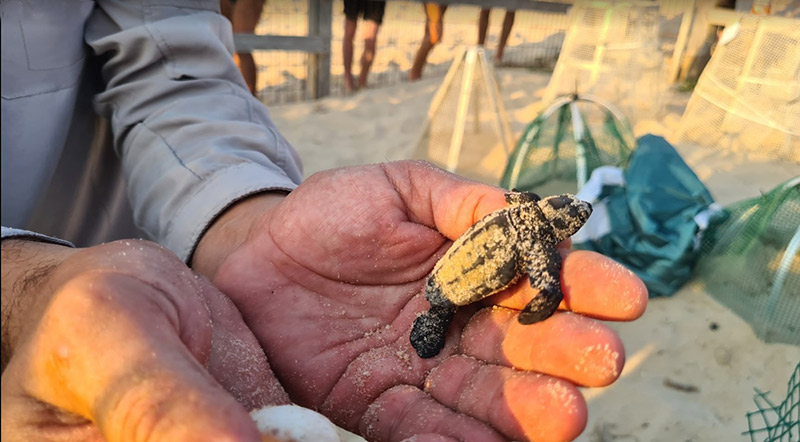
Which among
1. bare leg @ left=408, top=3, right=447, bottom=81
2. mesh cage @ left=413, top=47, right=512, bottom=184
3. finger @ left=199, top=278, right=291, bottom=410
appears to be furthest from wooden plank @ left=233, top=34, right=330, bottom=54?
finger @ left=199, top=278, right=291, bottom=410

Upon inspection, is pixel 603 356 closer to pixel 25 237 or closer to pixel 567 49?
pixel 25 237

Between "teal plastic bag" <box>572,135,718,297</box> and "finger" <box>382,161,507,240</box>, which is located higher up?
"finger" <box>382,161,507,240</box>

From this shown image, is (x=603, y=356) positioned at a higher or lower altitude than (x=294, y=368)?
higher

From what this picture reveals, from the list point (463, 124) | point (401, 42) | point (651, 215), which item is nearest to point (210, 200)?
point (651, 215)

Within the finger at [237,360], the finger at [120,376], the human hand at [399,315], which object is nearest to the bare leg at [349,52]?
Answer: the human hand at [399,315]

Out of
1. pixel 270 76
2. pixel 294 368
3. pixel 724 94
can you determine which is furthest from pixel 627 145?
pixel 270 76

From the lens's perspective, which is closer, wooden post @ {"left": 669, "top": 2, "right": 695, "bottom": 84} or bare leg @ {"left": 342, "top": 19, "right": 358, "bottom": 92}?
bare leg @ {"left": 342, "top": 19, "right": 358, "bottom": 92}

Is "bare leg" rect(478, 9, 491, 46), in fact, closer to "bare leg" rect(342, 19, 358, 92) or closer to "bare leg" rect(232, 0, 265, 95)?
"bare leg" rect(342, 19, 358, 92)
